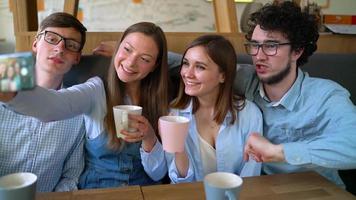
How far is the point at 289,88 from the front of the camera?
4.73 feet

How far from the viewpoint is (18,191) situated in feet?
2.27

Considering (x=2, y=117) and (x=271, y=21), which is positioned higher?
(x=271, y=21)

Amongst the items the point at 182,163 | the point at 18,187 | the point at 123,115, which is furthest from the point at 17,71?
the point at 182,163

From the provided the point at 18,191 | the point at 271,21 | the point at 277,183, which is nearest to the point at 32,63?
the point at 18,191

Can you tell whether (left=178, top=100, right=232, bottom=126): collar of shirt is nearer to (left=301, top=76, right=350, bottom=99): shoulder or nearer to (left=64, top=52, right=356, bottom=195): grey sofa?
(left=64, top=52, right=356, bottom=195): grey sofa

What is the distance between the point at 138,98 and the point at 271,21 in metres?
0.72

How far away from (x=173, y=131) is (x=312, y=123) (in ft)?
2.33

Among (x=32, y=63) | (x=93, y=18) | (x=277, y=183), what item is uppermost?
(x=93, y=18)

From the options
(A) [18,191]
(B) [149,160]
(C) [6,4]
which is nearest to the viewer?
(A) [18,191]

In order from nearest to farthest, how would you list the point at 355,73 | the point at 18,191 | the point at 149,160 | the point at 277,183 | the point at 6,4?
the point at 18,191 → the point at 277,183 → the point at 149,160 → the point at 355,73 → the point at 6,4

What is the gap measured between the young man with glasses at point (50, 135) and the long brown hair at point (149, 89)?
0.17 m

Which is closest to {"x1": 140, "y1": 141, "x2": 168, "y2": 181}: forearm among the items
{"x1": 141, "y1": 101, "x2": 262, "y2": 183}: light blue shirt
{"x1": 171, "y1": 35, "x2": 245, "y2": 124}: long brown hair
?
{"x1": 141, "y1": 101, "x2": 262, "y2": 183}: light blue shirt

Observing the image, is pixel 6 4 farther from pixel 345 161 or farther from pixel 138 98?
pixel 345 161

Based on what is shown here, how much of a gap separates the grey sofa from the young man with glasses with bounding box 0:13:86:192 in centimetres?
16
